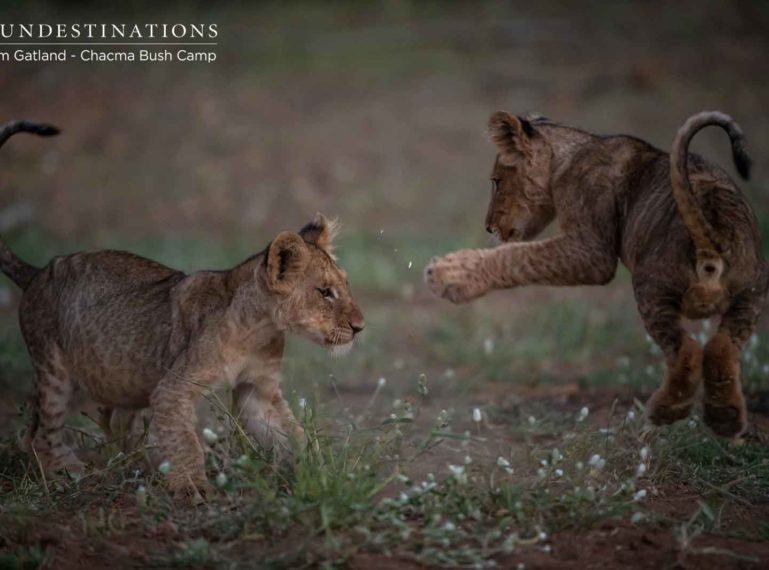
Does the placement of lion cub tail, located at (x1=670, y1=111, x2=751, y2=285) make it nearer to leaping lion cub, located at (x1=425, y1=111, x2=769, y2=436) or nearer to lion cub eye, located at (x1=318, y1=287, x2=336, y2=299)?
leaping lion cub, located at (x1=425, y1=111, x2=769, y2=436)

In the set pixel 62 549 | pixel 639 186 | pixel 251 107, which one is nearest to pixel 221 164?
pixel 251 107

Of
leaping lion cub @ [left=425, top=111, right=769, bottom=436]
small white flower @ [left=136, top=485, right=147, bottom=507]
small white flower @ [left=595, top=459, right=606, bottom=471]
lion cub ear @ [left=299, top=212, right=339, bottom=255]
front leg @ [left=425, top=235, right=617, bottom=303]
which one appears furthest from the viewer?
front leg @ [left=425, top=235, right=617, bottom=303]

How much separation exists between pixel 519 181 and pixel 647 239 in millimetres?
927

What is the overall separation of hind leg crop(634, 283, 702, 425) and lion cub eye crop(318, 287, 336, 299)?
1.29 meters

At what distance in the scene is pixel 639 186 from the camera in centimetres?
567

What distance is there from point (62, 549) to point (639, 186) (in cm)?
300

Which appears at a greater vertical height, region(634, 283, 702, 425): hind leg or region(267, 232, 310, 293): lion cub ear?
region(267, 232, 310, 293): lion cub ear

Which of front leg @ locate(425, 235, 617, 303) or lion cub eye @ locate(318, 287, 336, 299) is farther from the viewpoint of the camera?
front leg @ locate(425, 235, 617, 303)

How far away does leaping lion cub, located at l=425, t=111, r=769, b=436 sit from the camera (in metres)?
4.96

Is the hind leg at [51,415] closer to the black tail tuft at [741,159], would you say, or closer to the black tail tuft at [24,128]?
the black tail tuft at [24,128]

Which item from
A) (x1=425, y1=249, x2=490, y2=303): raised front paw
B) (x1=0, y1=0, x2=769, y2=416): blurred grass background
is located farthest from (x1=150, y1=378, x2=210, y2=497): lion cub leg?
(x1=0, y1=0, x2=769, y2=416): blurred grass background

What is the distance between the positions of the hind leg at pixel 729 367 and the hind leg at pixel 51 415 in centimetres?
272

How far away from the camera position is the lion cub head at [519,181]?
6.04 metres

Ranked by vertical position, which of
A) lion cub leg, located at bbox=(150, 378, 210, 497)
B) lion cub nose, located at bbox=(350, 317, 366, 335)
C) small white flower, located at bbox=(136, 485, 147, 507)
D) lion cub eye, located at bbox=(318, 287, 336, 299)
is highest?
lion cub eye, located at bbox=(318, 287, 336, 299)
